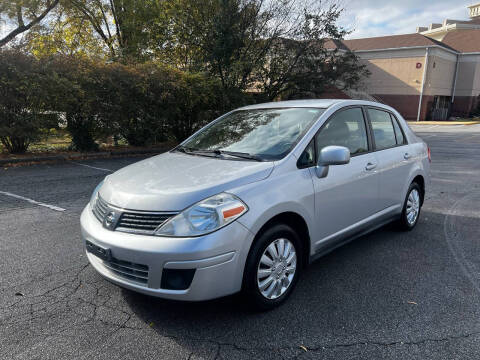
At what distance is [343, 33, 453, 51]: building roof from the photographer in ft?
113

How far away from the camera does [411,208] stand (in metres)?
4.95

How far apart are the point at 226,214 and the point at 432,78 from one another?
38.1 metres

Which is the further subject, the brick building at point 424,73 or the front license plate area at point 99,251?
the brick building at point 424,73

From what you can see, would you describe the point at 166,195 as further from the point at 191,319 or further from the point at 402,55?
the point at 402,55

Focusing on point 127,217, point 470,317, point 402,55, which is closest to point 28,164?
point 127,217

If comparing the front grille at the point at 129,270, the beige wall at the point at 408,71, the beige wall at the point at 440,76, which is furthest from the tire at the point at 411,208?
the beige wall at the point at 440,76

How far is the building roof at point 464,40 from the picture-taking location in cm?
3834

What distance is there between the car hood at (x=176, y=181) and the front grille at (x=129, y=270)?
399mm

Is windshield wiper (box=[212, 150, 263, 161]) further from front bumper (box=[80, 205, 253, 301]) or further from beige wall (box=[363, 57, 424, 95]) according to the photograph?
beige wall (box=[363, 57, 424, 95])

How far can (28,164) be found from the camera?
30.1ft

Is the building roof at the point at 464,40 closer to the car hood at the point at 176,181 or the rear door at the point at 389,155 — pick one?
the rear door at the point at 389,155

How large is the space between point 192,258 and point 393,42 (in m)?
39.6

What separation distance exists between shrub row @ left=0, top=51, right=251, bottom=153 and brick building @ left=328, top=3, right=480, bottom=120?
24636mm

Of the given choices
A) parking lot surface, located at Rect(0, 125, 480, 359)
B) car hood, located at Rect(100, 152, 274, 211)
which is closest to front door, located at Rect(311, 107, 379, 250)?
parking lot surface, located at Rect(0, 125, 480, 359)
